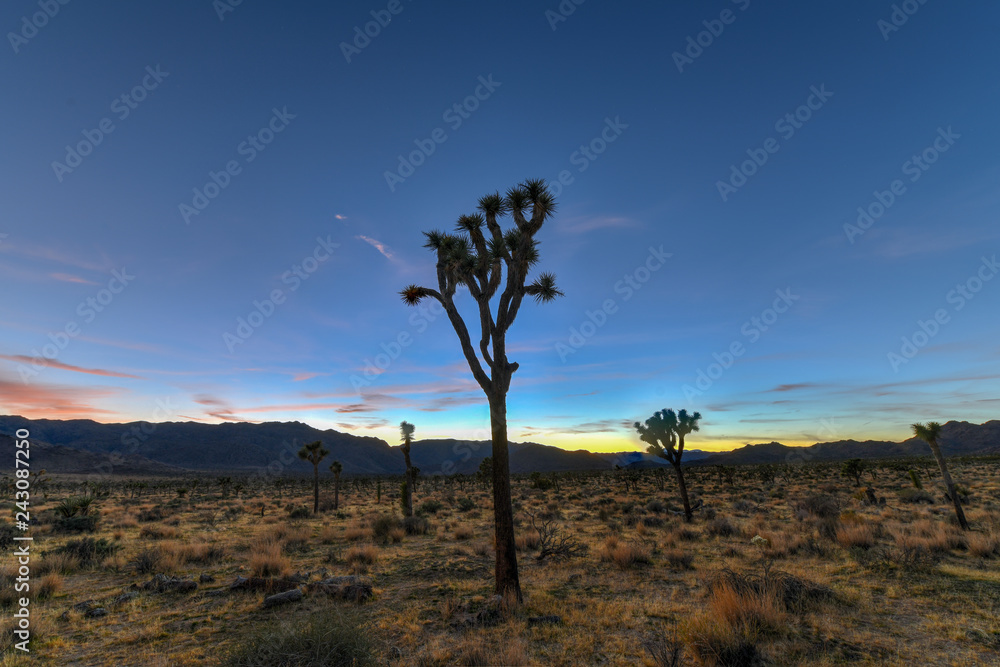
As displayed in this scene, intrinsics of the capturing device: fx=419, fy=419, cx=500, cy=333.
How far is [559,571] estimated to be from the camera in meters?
12.8

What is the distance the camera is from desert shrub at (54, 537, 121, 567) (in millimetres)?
14030

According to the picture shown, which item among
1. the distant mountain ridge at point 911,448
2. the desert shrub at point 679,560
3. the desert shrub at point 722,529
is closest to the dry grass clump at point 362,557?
the desert shrub at point 679,560

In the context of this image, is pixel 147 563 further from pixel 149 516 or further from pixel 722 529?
pixel 722 529

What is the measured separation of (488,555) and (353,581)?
564 centimetres

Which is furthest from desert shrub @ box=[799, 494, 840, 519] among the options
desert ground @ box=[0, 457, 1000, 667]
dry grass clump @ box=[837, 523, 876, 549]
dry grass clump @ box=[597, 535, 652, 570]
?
dry grass clump @ box=[597, 535, 652, 570]

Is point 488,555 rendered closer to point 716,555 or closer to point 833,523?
point 716,555

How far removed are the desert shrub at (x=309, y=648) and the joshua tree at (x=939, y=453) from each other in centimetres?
2015

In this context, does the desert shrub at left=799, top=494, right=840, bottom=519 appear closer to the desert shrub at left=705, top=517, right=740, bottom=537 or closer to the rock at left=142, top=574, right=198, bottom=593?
the desert shrub at left=705, top=517, right=740, bottom=537

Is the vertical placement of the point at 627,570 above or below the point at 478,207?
below

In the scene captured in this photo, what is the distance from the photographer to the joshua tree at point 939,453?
608 inches

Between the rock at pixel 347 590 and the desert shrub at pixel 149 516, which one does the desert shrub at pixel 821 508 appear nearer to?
the rock at pixel 347 590

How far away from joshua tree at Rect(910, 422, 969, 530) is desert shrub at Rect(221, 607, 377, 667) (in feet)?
66.1

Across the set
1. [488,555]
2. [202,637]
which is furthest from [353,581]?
[488,555]

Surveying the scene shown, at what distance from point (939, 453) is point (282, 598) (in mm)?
21994
